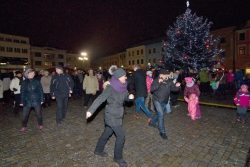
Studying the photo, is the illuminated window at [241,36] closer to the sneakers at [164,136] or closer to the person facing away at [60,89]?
the person facing away at [60,89]

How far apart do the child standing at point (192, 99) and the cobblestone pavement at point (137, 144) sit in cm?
39

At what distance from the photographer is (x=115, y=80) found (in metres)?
5.27

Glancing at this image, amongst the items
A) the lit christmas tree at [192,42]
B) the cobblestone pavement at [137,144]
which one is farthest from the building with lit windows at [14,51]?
the cobblestone pavement at [137,144]

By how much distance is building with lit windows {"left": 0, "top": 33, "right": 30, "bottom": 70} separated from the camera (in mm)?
61119

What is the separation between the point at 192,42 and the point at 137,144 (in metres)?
17.5

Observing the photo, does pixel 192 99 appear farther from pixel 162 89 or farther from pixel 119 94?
pixel 119 94

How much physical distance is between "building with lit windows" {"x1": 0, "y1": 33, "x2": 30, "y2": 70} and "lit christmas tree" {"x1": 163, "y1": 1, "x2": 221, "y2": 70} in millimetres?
47704

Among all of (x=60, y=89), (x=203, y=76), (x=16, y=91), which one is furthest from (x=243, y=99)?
(x=16, y=91)

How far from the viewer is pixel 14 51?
216ft

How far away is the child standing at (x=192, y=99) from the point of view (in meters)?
9.71

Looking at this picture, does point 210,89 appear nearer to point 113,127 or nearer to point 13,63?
point 113,127

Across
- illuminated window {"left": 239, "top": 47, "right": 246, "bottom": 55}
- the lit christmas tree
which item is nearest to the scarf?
the lit christmas tree

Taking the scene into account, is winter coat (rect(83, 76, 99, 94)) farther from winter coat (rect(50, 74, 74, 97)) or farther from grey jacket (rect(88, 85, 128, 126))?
grey jacket (rect(88, 85, 128, 126))

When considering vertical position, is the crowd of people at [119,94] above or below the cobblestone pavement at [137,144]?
above
